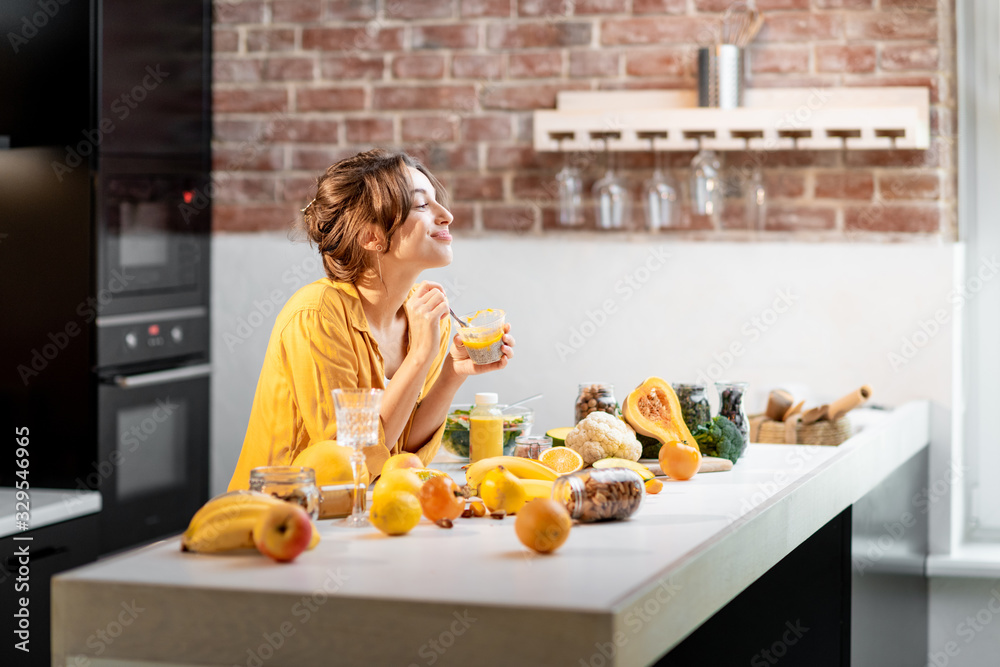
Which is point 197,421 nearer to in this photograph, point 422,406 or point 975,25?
point 422,406

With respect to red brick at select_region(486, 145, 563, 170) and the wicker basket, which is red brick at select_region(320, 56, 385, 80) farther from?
the wicker basket

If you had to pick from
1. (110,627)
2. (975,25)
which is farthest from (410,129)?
(110,627)

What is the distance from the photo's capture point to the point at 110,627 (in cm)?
122

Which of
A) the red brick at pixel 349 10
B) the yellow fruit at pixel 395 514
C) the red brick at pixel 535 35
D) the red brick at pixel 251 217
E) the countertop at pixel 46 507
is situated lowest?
the countertop at pixel 46 507

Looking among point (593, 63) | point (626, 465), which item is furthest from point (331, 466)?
point (593, 63)

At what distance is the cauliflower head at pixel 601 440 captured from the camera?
6.34 feet

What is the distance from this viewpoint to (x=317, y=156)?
356cm

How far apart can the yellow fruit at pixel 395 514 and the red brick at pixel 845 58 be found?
2198mm

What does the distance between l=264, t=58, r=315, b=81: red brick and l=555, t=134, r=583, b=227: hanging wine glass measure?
2.89ft

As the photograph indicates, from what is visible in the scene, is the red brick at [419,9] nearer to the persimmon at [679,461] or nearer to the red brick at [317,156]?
the red brick at [317,156]

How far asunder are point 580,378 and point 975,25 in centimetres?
150

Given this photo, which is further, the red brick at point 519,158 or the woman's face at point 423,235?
the red brick at point 519,158

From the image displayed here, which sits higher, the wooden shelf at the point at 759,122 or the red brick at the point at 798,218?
the wooden shelf at the point at 759,122

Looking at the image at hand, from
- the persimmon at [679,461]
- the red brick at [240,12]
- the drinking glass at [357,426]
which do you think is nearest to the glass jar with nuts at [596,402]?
the persimmon at [679,461]
